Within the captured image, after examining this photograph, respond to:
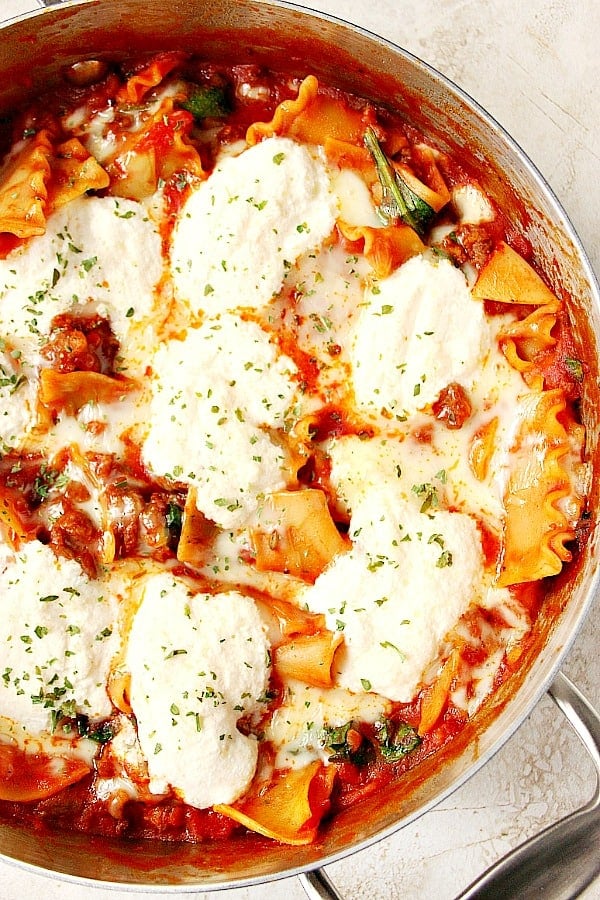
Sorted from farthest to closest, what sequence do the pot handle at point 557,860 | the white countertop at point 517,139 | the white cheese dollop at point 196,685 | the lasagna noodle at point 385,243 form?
the white countertop at point 517,139 → the lasagna noodle at point 385,243 → the white cheese dollop at point 196,685 → the pot handle at point 557,860

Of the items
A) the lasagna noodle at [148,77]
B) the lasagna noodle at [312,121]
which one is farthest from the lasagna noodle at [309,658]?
the lasagna noodle at [148,77]

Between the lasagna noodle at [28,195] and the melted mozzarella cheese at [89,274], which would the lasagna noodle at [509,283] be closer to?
the melted mozzarella cheese at [89,274]

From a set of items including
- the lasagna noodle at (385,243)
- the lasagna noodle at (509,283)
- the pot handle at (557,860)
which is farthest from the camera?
the lasagna noodle at (509,283)

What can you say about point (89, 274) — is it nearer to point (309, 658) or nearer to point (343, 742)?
point (309, 658)

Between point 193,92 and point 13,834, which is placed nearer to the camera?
point 13,834

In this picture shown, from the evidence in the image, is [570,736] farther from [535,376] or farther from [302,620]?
[535,376]

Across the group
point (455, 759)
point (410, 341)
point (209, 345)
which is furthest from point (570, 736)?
point (209, 345)
